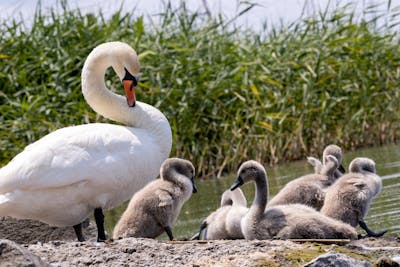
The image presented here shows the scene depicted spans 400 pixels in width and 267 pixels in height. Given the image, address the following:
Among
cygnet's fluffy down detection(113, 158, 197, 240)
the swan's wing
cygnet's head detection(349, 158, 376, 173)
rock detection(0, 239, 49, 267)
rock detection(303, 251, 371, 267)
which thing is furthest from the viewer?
cygnet's head detection(349, 158, 376, 173)

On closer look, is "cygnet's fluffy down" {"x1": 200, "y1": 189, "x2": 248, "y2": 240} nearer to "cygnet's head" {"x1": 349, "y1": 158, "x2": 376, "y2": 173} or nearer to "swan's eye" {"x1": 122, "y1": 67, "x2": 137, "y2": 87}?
"cygnet's head" {"x1": 349, "y1": 158, "x2": 376, "y2": 173}

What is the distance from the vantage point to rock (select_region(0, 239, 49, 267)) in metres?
4.87

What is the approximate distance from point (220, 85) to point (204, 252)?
896cm

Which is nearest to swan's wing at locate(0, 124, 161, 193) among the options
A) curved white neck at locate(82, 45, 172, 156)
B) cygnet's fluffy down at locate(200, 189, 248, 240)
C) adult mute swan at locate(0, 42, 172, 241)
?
adult mute swan at locate(0, 42, 172, 241)

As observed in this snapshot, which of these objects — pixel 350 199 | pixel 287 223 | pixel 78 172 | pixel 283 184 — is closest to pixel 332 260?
pixel 287 223

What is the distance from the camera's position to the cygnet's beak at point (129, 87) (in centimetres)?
770

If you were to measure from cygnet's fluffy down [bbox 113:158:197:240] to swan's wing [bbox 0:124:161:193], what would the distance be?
0.95 m

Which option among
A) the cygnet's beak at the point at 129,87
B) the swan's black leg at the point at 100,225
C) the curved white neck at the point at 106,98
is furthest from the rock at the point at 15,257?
the cygnet's beak at the point at 129,87

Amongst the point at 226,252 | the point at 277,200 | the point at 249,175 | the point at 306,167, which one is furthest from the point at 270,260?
the point at 306,167

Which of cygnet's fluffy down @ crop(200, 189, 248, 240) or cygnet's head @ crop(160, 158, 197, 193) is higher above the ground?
cygnet's head @ crop(160, 158, 197, 193)

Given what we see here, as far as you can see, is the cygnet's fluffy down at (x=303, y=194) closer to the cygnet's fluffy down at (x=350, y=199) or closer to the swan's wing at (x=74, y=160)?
the cygnet's fluffy down at (x=350, y=199)

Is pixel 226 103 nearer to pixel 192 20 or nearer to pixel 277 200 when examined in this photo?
pixel 192 20

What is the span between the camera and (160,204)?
7.90 meters

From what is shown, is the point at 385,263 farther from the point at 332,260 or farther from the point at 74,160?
the point at 74,160
